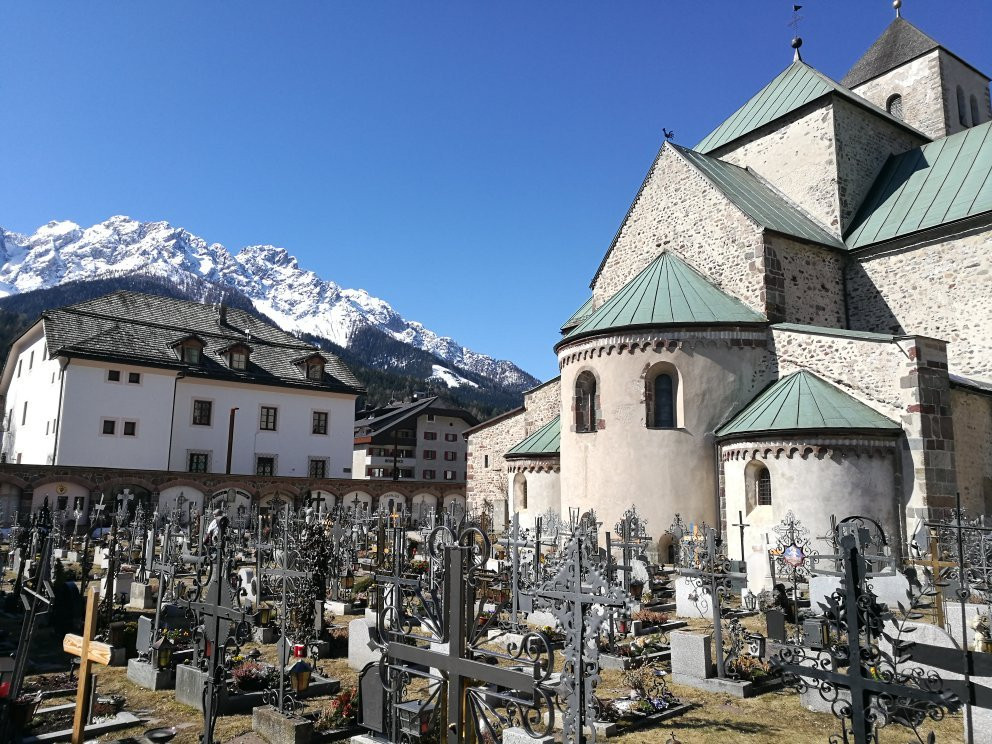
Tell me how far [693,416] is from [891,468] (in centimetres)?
512

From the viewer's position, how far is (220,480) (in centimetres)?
3403

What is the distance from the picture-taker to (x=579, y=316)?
101 feet

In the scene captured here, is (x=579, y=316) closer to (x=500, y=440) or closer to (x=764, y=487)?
(x=500, y=440)

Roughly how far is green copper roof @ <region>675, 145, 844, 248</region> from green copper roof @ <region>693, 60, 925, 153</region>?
111 inches

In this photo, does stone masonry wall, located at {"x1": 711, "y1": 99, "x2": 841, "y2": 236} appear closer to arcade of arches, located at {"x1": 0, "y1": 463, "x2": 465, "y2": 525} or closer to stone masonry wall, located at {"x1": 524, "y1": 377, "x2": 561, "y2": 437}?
stone masonry wall, located at {"x1": 524, "y1": 377, "x2": 561, "y2": 437}

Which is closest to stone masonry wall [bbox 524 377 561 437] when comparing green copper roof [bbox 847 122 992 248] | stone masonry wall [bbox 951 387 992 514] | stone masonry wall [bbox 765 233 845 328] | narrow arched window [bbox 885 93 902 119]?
stone masonry wall [bbox 765 233 845 328]

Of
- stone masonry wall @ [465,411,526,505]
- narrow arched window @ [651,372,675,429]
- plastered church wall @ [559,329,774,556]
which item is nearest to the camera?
plastered church wall @ [559,329,774,556]

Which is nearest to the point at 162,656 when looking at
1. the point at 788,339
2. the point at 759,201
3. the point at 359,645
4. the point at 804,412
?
the point at 359,645

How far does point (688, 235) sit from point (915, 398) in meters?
9.83

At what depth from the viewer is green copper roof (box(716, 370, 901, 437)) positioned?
17516 mm

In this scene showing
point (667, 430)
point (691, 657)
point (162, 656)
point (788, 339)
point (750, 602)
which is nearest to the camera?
point (162, 656)

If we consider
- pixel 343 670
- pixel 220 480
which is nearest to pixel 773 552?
pixel 343 670

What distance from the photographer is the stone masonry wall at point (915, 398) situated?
1703 centimetres

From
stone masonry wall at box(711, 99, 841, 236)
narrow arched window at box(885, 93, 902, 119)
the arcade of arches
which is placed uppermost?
narrow arched window at box(885, 93, 902, 119)
